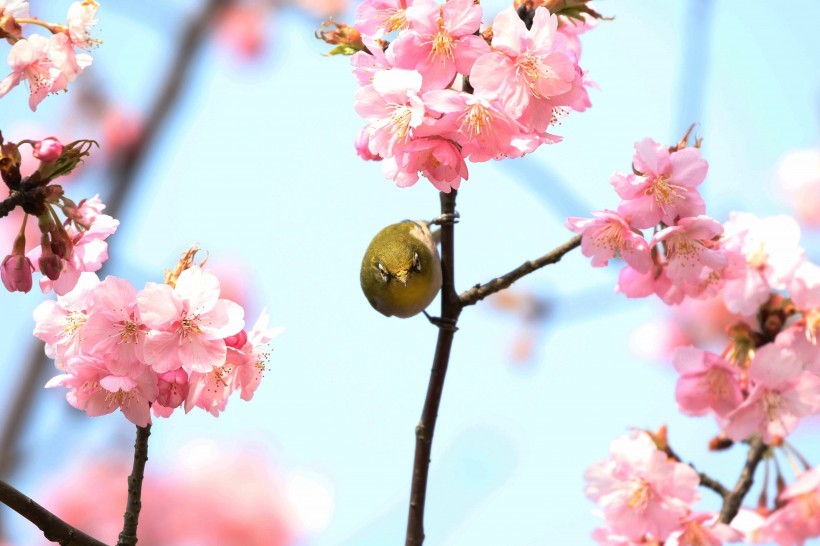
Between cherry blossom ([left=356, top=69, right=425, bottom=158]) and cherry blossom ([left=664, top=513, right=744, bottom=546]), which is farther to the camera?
cherry blossom ([left=664, top=513, right=744, bottom=546])

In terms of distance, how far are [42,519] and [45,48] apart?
640 millimetres

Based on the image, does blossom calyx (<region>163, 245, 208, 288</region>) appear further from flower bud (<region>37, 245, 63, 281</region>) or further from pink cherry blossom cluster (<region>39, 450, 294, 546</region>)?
pink cherry blossom cluster (<region>39, 450, 294, 546</region>)

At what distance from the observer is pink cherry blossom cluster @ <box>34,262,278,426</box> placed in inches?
49.0

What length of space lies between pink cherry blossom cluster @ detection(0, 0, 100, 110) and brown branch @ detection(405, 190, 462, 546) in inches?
22.9

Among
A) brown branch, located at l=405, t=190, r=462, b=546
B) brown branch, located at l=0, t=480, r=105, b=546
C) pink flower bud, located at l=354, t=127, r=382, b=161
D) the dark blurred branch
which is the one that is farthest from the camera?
the dark blurred branch

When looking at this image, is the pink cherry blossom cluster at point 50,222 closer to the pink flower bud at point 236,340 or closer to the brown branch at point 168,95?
the pink flower bud at point 236,340

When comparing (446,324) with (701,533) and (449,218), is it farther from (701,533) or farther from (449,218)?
(701,533)

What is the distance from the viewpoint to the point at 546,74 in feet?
4.30

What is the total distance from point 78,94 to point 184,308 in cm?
501

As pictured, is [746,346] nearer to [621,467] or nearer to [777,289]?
[777,289]

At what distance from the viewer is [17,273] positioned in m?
1.27

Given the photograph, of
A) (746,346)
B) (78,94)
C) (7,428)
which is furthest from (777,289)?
(78,94)

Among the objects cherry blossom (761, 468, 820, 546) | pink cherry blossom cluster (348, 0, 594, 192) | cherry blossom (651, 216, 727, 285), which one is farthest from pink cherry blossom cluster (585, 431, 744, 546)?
pink cherry blossom cluster (348, 0, 594, 192)

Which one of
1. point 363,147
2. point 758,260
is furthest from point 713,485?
point 363,147
